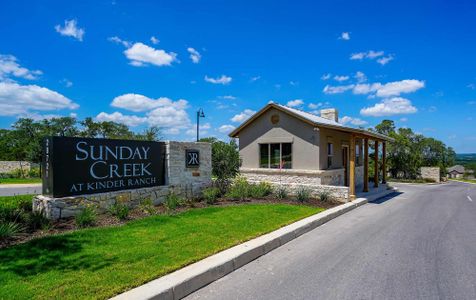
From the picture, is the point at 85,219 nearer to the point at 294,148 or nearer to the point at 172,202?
the point at 172,202

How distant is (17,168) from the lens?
30172 mm

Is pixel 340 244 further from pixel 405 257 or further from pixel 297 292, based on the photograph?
pixel 297 292

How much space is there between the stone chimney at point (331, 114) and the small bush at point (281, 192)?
9883mm

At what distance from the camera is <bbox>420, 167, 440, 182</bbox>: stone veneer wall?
31975 mm

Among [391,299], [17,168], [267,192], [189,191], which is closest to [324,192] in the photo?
[267,192]

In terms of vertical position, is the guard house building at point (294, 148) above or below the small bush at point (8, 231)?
above

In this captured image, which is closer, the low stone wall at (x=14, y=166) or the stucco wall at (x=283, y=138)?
the stucco wall at (x=283, y=138)

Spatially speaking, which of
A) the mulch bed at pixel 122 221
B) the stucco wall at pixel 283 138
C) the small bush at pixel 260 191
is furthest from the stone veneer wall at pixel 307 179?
the mulch bed at pixel 122 221

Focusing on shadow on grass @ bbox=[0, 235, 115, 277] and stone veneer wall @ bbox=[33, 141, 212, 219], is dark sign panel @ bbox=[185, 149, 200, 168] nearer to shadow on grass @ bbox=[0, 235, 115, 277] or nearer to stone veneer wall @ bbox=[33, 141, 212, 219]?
stone veneer wall @ bbox=[33, 141, 212, 219]

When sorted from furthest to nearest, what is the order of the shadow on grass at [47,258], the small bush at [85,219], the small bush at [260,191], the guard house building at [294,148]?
the guard house building at [294,148]
the small bush at [260,191]
the small bush at [85,219]
the shadow on grass at [47,258]

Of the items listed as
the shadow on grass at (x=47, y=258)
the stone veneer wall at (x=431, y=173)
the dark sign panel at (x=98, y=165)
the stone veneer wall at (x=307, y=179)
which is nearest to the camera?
the shadow on grass at (x=47, y=258)

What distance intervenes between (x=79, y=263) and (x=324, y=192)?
9.96 meters

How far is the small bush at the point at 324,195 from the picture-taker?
39.0 ft

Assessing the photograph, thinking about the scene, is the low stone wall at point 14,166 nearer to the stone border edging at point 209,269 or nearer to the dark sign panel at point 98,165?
the dark sign panel at point 98,165
